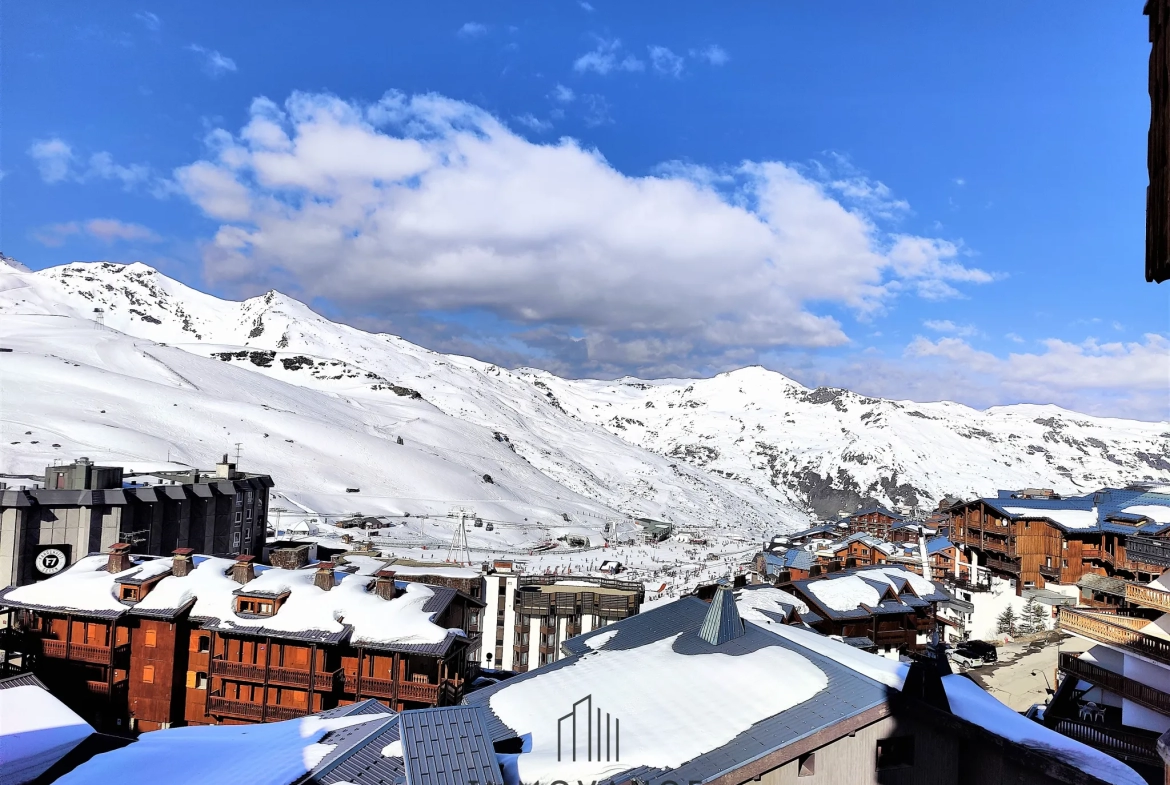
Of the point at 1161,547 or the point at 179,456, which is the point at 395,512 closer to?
the point at 179,456

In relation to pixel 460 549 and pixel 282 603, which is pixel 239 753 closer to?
pixel 282 603

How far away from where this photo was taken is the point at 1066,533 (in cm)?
5794

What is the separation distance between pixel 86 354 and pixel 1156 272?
188672 mm

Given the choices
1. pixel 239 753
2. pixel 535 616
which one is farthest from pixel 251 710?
pixel 535 616

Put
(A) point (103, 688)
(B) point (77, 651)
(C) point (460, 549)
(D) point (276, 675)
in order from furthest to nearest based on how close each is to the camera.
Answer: (C) point (460, 549), (B) point (77, 651), (A) point (103, 688), (D) point (276, 675)

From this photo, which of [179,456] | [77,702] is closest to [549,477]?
[179,456]

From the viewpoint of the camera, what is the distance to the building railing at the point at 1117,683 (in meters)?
23.0

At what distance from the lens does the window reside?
1423 centimetres

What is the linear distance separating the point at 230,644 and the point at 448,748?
1900 centimetres

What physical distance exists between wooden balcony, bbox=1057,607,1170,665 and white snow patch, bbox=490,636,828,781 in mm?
15591

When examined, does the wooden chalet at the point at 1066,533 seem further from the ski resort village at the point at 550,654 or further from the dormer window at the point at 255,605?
the dormer window at the point at 255,605

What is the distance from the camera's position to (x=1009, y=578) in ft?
207

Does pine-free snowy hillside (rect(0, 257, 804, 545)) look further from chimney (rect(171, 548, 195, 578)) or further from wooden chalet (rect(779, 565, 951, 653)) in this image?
chimney (rect(171, 548, 195, 578))

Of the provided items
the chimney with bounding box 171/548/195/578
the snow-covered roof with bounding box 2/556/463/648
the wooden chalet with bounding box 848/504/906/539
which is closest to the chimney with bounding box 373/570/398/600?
the snow-covered roof with bounding box 2/556/463/648
